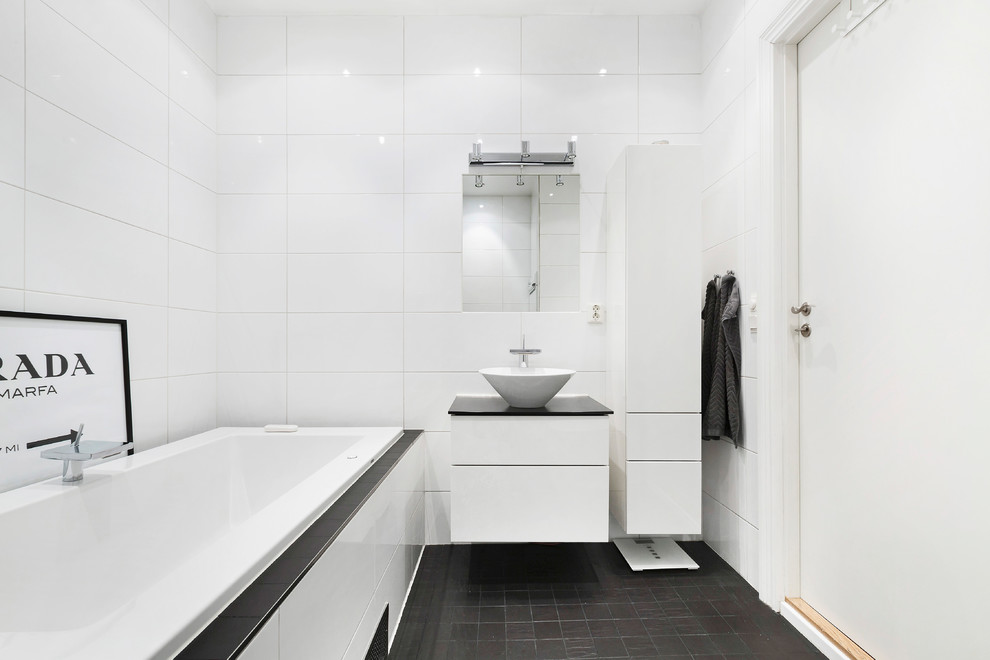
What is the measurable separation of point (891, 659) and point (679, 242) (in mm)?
1483

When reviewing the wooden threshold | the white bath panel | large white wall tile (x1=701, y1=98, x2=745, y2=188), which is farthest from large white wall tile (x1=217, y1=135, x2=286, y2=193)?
the wooden threshold

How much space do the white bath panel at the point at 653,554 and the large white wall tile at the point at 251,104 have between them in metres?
2.60

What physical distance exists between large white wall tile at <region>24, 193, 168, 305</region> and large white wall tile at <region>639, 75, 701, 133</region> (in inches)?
89.6

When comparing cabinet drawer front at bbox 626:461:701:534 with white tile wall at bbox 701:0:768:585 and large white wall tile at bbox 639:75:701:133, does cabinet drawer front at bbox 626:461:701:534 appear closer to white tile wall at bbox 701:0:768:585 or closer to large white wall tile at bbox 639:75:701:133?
white tile wall at bbox 701:0:768:585

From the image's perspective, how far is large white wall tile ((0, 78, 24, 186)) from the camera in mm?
1321

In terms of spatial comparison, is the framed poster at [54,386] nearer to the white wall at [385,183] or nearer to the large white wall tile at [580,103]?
the white wall at [385,183]

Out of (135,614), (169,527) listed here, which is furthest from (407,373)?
(135,614)

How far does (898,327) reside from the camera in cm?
129

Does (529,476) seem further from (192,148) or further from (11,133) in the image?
(192,148)

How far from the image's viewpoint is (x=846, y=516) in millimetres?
1479

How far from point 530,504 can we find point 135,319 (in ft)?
5.47

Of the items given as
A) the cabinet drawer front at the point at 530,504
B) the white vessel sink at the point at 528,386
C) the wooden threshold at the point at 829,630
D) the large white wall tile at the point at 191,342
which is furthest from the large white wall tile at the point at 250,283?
the wooden threshold at the point at 829,630

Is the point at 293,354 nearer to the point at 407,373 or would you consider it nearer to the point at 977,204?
the point at 407,373

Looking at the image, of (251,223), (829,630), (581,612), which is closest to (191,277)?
(251,223)
